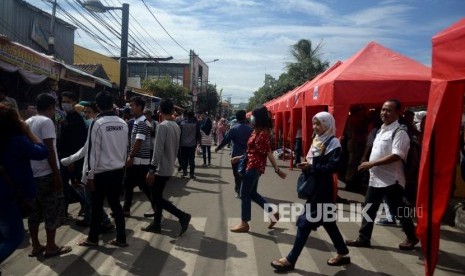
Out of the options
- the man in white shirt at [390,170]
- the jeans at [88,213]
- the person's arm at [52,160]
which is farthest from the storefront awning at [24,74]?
the man in white shirt at [390,170]

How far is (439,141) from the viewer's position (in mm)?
3754

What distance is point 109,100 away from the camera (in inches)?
195

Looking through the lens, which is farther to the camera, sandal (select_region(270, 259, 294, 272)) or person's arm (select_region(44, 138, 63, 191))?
person's arm (select_region(44, 138, 63, 191))

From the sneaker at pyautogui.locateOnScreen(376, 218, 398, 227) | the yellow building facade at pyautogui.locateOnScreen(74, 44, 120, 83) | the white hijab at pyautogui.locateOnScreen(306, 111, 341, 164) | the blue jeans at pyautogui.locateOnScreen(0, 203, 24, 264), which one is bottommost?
the sneaker at pyautogui.locateOnScreen(376, 218, 398, 227)

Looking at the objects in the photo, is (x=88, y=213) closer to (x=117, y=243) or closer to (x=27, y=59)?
(x=117, y=243)

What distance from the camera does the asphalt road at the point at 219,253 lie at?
4.44m

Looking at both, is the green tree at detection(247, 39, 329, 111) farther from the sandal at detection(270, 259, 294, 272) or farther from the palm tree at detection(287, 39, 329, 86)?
the sandal at detection(270, 259, 294, 272)

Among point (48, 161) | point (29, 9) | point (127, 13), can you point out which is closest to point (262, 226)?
point (48, 161)

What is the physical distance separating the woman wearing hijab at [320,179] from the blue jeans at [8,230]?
242 centimetres

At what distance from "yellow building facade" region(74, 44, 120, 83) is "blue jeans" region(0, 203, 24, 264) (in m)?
31.3

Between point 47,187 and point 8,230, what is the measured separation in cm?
128

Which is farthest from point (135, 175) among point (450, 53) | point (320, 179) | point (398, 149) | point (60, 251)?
point (450, 53)

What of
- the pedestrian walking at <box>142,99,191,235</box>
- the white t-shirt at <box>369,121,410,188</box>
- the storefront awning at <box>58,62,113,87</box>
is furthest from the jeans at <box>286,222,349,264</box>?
the storefront awning at <box>58,62,113,87</box>

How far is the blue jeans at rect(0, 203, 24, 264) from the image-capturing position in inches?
136
